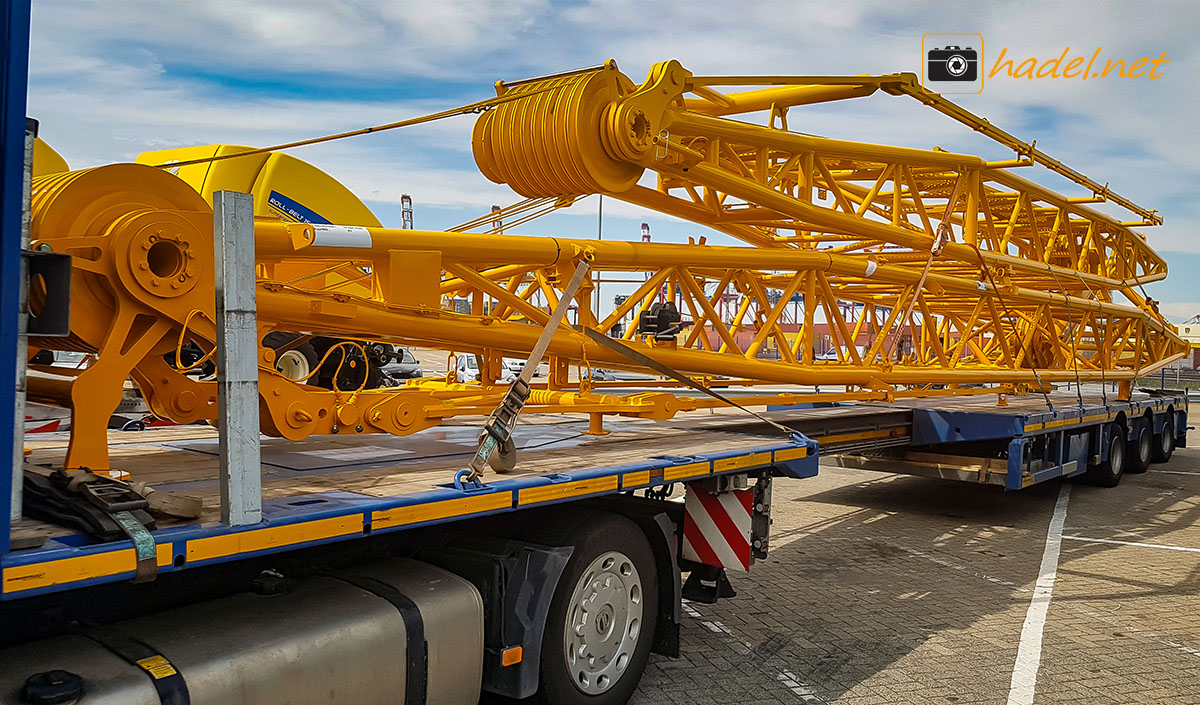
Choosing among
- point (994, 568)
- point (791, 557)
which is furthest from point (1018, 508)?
point (791, 557)

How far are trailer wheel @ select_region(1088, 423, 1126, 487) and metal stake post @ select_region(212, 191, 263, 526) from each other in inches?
466

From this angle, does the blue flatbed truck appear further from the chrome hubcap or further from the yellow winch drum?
the yellow winch drum

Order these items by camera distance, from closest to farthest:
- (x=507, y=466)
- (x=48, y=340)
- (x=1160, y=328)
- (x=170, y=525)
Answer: (x=170, y=525), (x=48, y=340), (x=507, y=466), (x=1160, y=328)

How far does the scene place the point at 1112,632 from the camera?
234 inches

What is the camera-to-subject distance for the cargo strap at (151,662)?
275 centimetres

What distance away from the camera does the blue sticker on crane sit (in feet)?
21.8

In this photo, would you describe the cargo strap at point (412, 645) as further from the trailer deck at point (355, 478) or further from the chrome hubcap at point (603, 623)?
the chrome hubcap at point (603, 623)

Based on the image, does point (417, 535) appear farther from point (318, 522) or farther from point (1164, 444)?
point (1164, 444)

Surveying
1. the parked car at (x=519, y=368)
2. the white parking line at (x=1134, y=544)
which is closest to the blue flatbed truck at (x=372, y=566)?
the parked car at (x=519, y=368)

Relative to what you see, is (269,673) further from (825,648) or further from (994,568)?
(994,568)

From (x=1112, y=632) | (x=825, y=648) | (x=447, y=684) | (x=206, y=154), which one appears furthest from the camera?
(x=206, y=154)

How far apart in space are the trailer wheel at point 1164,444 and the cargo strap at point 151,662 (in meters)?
15.7

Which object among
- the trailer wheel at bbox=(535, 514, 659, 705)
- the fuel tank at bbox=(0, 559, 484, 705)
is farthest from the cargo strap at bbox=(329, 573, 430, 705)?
the trailer wheel at bbox=(535, 514, 659, 705)

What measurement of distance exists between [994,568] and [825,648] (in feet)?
9.40
